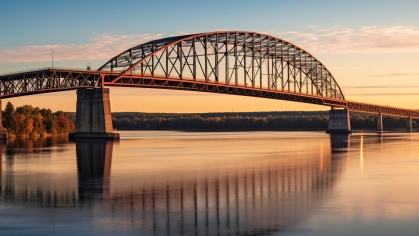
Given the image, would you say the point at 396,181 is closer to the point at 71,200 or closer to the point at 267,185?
the point at 267,185

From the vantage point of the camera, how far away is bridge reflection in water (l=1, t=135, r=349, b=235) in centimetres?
1969

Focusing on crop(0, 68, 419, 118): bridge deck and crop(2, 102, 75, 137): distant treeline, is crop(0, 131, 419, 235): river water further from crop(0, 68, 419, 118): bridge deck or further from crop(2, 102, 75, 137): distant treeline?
crop(2, 102, 75, 137): distant treeline

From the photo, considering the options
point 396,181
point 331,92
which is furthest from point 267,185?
point 331,92

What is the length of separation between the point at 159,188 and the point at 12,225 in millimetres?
9911

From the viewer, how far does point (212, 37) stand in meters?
128

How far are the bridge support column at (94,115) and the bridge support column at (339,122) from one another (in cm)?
8600

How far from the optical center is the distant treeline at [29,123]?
398 feet

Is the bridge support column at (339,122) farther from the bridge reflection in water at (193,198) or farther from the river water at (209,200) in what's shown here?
the bridge reflection in water at (193,198)

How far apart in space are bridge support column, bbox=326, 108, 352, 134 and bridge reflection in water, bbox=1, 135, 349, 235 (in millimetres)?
132012

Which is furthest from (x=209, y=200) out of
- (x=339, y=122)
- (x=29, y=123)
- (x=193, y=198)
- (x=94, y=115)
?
(x=339, y=122)

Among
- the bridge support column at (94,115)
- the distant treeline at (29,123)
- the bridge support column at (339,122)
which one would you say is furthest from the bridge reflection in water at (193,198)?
the bridge support column at (339,122)

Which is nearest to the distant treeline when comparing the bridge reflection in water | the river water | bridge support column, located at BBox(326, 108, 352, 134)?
bridge support column, located at BBox(326, 108, 352, 134)

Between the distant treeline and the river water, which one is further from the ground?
the distant treeline

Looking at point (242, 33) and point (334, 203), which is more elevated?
point (242, 33)
